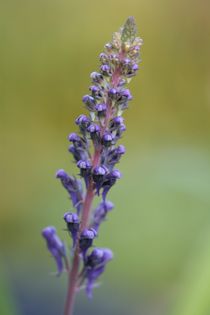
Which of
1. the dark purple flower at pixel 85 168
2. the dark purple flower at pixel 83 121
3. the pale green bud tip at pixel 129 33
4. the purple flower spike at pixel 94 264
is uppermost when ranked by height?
the pale green bud tip at pixel 129 33

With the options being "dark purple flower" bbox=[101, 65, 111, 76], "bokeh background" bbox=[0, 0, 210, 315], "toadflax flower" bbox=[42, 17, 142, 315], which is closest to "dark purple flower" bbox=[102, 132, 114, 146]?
"toadflax flower" bbox=[42, 17, 142, 315]

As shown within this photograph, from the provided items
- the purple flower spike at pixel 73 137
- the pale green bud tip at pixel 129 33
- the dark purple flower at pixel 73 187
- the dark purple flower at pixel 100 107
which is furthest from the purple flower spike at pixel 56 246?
the pale green bud tip at pixel 129 33

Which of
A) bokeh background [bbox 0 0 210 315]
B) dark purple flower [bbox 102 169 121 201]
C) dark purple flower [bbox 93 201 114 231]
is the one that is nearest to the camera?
dark purple flower [bbox 102 169 121 201]

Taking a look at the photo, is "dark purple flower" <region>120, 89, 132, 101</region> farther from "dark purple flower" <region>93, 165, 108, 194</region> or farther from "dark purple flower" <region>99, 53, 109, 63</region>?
"dark purple flower" <region>93, 165, 108, 194</region>

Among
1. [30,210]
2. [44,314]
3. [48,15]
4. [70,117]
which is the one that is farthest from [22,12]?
[44,314]

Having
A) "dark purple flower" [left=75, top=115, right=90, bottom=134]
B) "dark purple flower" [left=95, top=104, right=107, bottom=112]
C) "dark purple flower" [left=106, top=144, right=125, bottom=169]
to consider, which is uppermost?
"dark purple flower" [left=95, top=104, right=107, bottom=112]

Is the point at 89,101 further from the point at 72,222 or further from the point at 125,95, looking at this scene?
the point at 72,222

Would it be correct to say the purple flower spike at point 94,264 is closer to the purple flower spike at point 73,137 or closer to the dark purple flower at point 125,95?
the purple flower spike at point 73,137

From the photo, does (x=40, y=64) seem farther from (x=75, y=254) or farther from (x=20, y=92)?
(x=75, y=254)
